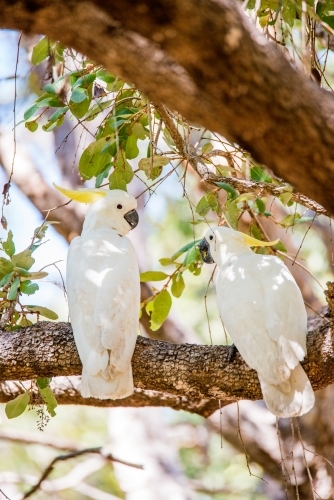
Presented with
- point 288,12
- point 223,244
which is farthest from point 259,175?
point 288,12

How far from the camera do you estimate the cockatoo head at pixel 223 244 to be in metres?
2.76

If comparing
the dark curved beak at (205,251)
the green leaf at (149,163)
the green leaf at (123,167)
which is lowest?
the dark curved beak at (205,251)

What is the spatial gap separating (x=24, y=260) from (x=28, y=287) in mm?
103

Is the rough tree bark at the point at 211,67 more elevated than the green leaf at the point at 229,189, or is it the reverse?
the green leaf at the point at 229,189

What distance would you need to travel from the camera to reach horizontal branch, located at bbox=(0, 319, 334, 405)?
225 cm

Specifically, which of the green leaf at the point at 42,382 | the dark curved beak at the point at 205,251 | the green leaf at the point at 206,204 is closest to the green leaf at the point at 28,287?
the green leaf at the point at 42,382

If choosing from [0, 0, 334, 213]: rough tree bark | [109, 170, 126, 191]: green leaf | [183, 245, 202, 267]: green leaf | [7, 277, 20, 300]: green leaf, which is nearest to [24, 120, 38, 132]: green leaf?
[109, 170, 126, 191]: green leaf

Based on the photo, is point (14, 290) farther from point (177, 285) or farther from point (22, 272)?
point (177, 285)

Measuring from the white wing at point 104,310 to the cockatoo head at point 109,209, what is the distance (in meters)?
0.23

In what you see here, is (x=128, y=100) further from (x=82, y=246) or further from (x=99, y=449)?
(x=99, y=449)

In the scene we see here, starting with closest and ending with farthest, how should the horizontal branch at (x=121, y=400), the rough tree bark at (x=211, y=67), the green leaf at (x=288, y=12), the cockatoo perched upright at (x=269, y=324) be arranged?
the rough tree bark at (x=211, y=67)
the green leaf at (x=288, y=12)
the cockatoo perched upright at (x=269, y=324)
the horizontal branch at (x=121, y=400)

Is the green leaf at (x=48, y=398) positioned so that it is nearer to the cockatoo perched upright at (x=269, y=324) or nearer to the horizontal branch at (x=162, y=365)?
the horizontal branch at (x=162, y=365)

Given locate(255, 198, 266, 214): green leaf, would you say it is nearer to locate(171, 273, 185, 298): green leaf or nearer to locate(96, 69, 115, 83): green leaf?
locate(171, 273, 185, 298): green leaf

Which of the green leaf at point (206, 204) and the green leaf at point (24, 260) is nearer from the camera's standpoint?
the green leaf at point (24, 260)
